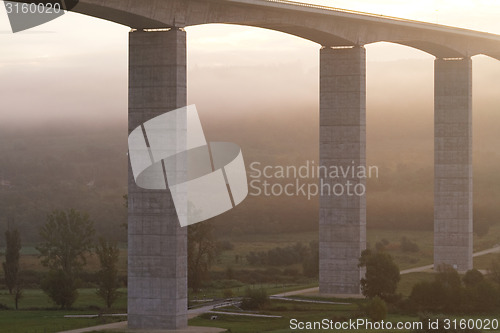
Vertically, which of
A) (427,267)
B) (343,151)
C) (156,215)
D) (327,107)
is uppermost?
(327,107)

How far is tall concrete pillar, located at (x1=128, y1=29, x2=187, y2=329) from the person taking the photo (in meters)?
56.3

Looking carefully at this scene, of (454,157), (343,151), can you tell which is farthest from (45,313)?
(454,157)

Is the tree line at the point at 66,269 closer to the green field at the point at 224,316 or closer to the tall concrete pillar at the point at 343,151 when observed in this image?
the green field at the point at 224,316

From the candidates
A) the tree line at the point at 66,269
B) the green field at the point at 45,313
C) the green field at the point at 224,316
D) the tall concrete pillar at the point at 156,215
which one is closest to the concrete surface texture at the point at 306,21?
the tall concrete pillar at the point at 156,215

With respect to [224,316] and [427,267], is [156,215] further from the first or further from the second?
[427,267]

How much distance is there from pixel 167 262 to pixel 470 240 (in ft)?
123

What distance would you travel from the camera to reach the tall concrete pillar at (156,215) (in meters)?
56.3

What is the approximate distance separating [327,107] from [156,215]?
785 inches

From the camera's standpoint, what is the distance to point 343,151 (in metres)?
72.7

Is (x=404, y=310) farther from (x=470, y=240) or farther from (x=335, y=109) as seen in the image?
(x=470, y=240)

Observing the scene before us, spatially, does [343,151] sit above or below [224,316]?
above

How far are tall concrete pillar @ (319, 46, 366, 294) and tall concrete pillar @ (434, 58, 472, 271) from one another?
51.7ft

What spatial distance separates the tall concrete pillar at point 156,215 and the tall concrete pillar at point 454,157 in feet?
115

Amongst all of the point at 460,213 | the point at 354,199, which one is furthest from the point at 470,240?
the point at 354,199
